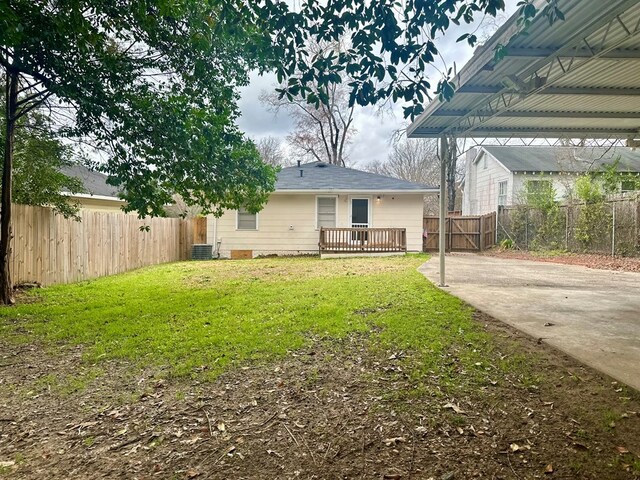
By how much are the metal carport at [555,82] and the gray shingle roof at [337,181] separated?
590 centimetres

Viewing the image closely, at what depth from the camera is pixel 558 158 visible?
17531 mm

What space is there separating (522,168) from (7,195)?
18463 millimetres

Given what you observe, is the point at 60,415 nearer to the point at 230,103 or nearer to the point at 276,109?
the point at 230,103

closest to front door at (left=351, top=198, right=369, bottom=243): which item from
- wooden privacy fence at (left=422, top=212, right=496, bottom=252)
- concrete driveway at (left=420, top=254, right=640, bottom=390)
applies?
wooden privacy fence at (left=422, top=212, right=496, bottom=252)

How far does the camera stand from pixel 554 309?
16.0 ft

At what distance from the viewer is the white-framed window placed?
1808 cm

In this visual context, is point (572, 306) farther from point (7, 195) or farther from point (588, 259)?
point (7, 195)

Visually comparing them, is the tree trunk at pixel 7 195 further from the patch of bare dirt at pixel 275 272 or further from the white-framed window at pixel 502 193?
the white-framed window at pixel 502 193

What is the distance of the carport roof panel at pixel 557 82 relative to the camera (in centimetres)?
385

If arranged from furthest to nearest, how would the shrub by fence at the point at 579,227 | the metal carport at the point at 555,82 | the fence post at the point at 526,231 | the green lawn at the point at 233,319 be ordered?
the fence post at the point at 526,231 → the shrub by fence at the point at 579,227 → the metal carport at the point at 555,82 → the green lawn at the point at 233,319

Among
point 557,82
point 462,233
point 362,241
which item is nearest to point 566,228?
point 462,233

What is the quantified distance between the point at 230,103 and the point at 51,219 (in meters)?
4.35

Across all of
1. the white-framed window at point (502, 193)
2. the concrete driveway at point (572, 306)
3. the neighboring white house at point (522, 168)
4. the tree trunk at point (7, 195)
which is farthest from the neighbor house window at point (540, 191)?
the tree trunk at point (7, 195)

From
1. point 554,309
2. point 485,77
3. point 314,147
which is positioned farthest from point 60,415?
point 314,147
